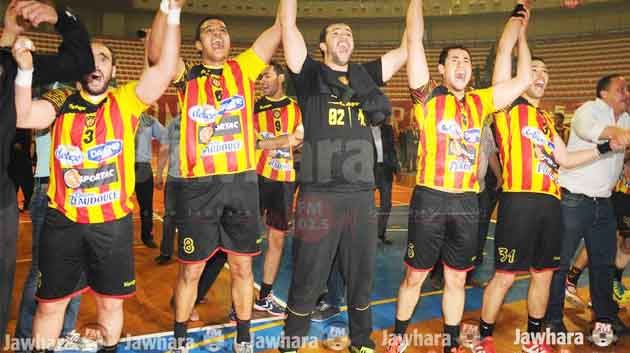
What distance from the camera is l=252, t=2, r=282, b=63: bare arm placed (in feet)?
12.0

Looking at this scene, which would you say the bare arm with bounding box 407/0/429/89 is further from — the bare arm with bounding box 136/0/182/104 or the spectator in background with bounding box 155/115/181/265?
the spectator in background with bounding box 155/115/181/265

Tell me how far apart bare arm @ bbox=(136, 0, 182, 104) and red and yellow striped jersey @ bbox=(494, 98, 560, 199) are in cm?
255

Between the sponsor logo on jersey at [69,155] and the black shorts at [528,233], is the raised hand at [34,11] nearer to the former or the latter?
Result: the sponsor logo on jersey at [69,155]

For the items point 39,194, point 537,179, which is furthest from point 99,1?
point 537,179

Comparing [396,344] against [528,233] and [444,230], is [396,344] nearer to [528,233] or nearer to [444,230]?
[444,230]

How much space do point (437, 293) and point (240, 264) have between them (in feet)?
8.51

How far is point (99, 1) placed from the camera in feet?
68.5

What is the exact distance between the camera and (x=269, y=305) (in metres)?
4.88

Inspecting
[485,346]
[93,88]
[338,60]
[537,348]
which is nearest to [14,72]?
[93,88]

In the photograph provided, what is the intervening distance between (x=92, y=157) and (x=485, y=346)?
10.2 ft

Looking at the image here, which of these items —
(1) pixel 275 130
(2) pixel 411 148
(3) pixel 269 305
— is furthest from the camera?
(2) pixel 411 148

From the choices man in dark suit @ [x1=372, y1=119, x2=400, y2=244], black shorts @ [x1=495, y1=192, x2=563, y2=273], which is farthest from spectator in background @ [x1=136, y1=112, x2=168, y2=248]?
black shorts @ [x1=495, y1=192, x2=563, y2=273]

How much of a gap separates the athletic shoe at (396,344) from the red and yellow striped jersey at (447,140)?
1.16m

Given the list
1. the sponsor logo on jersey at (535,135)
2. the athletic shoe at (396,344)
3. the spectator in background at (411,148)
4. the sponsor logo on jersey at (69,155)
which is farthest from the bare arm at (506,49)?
the spectator in background at (411,148)
